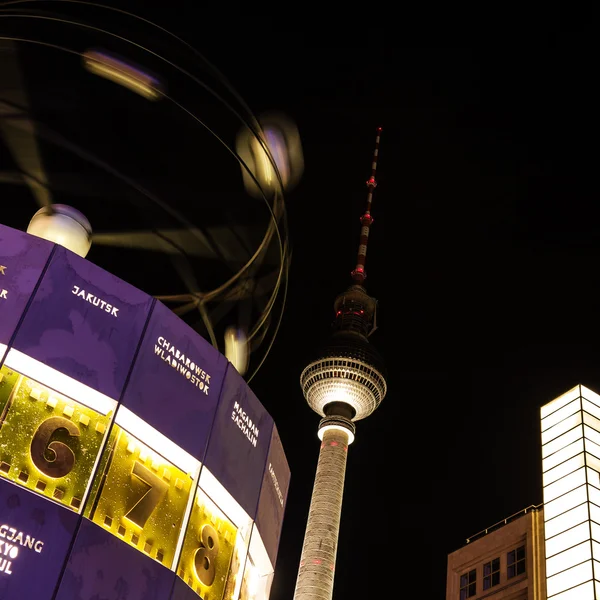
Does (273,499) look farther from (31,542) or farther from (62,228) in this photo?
(62,228)

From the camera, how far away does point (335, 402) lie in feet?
305

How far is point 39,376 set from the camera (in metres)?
11.1

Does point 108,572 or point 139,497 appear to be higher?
point 139,497

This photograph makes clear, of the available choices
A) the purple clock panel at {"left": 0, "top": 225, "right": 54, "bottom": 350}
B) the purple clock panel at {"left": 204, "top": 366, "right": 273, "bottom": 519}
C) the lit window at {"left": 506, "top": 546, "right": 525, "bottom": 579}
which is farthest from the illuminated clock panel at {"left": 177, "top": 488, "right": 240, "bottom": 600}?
the lit window at {"left": 506, "top": 546, "right": 525, "bottom": 579}

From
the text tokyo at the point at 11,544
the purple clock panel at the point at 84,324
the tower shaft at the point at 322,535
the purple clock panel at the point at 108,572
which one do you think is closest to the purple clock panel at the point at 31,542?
the text tokyo at the point at 11,544

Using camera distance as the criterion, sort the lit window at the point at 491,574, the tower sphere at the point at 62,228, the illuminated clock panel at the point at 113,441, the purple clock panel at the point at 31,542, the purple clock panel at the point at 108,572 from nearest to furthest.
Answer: the purple clock panel at the point at 31,542
the purple clock panel at the point at 108,572
the illuminated clock panel at the point at 113,441
the tower sphere at the point at 62,228
the lit window at the point at 491,574

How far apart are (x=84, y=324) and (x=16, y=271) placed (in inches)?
50.8

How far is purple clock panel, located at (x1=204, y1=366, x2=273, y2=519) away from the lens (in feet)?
42.1

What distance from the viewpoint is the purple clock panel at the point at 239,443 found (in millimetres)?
12836

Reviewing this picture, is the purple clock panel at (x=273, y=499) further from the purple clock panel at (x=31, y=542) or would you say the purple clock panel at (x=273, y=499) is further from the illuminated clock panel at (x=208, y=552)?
the purple clock panel at (x=31, y=542)

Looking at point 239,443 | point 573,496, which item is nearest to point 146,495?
point 239,443

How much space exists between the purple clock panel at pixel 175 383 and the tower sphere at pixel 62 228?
129 inches

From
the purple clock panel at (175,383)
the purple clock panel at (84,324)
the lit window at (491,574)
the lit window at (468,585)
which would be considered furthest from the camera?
the lit window at (468,585)

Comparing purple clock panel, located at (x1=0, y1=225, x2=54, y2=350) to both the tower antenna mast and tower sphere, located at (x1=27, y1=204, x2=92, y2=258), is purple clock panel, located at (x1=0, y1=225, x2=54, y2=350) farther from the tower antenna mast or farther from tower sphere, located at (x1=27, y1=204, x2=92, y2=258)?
the tower antenna mast
